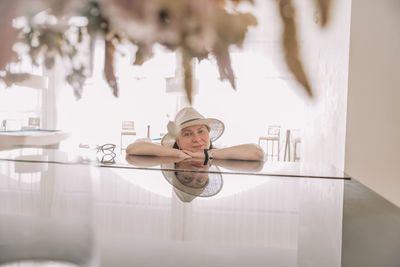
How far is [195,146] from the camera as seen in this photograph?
205 cm

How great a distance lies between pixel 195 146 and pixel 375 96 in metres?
1.12

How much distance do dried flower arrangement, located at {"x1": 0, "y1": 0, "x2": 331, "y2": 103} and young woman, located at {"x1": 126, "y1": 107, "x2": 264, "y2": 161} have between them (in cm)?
132

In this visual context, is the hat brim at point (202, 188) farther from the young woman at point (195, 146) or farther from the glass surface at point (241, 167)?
the young woman at point (195, 146)

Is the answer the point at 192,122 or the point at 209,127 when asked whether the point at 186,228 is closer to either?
the point at 192,122

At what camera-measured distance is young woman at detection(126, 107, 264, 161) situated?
5.47 ft

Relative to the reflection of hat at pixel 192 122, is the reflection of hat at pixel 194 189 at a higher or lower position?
lower

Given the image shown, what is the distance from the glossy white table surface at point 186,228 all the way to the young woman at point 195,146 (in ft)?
3.20

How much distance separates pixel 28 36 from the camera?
0.18 metres

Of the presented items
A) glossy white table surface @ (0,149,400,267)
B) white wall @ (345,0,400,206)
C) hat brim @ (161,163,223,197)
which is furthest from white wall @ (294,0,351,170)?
glossy white table surface @ (0,149,400,267)

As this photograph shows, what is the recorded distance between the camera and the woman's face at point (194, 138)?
205cm

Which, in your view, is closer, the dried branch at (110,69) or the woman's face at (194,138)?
the dried branch at (110,69)

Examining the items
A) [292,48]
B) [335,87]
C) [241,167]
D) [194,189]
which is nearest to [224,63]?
[292,48]

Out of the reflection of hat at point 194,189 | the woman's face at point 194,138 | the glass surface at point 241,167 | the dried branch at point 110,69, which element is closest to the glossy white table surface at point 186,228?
the reflection of hat at point 194,189

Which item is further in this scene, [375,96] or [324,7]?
[375,96]
